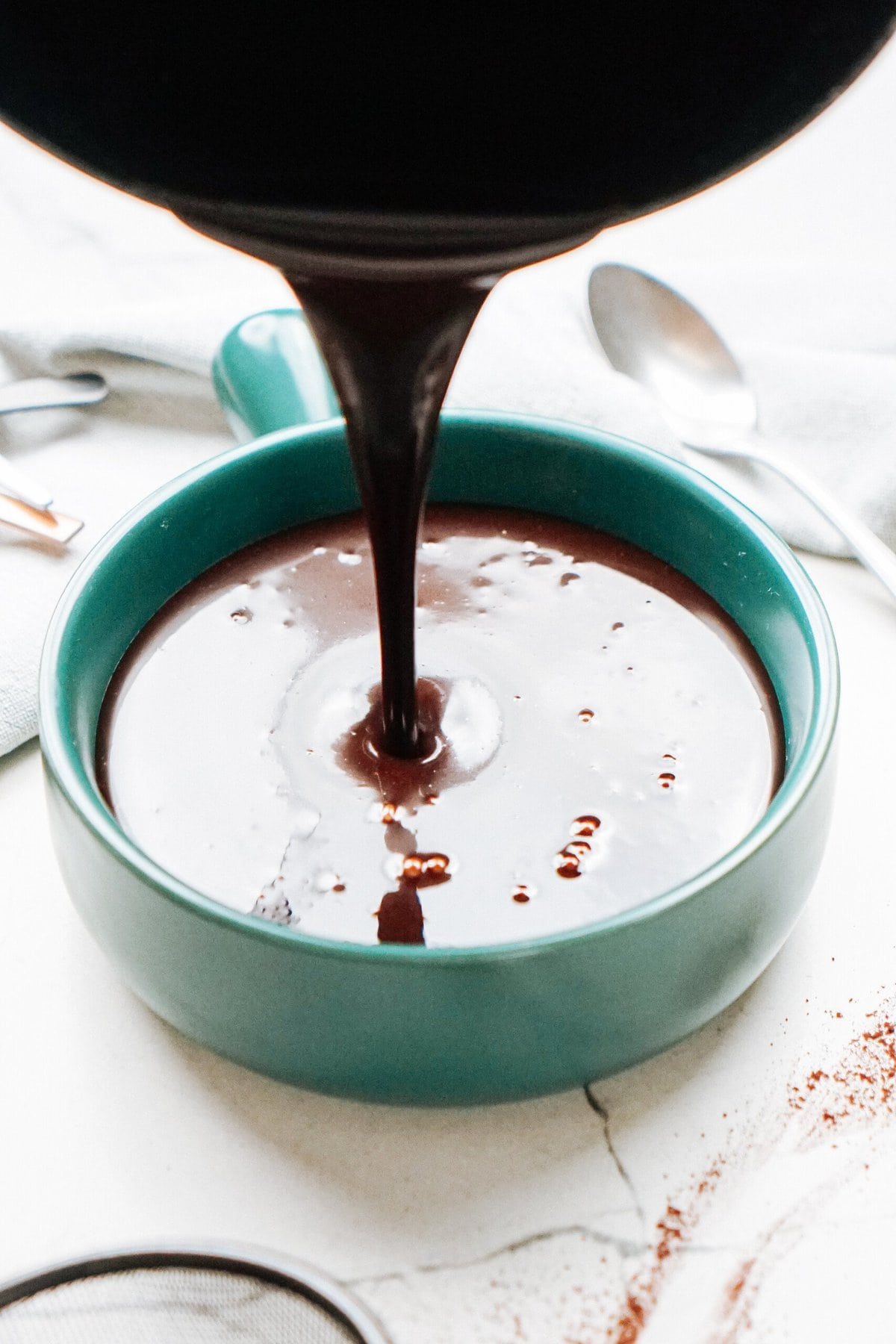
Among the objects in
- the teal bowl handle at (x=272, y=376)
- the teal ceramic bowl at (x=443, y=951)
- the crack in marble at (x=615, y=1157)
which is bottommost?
the crack in marble at (x=615, y=1157)

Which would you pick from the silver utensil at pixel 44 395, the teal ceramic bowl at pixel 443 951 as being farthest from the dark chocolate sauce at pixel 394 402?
the silver utensil at pixel 44 395

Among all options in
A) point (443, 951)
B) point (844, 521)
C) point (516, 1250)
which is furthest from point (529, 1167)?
point (844, 521)

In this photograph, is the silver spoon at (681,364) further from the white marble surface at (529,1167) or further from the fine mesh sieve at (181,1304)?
the fine mesh sieve at (181,1304)

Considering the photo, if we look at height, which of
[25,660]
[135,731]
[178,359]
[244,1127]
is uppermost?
[178,359]

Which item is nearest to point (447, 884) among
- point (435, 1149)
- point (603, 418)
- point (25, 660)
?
point (435, 1149)

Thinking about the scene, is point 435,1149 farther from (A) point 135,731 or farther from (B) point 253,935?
(A) point 135,731
